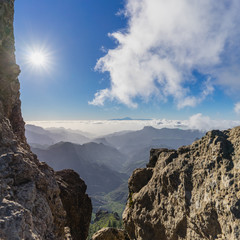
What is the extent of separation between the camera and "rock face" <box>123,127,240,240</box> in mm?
15164

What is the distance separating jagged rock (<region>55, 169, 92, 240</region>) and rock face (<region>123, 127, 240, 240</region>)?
13.6 meters

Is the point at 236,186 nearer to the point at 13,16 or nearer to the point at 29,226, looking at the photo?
the point at 29,226

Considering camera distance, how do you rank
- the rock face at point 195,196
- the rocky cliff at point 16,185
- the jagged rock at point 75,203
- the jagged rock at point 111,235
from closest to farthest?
the rocky cliff at point 16,185 → the rock face at point 195,196 → the jagged rock at point 111,235 → the jagged rock at point 75,203

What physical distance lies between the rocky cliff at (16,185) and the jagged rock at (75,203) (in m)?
13.5

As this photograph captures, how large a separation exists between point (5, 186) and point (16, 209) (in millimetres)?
2735

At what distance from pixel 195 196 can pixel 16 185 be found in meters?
19.5

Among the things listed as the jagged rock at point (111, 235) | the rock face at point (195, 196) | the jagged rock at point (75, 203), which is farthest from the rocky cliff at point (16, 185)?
the jagged rock at point (111, 235)

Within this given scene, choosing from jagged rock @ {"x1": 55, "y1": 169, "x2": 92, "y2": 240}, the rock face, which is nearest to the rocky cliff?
the rock face

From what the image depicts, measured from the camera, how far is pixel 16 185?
49.3 ft

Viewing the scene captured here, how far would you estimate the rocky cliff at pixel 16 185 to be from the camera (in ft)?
37.5

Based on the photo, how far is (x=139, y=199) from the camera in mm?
26219

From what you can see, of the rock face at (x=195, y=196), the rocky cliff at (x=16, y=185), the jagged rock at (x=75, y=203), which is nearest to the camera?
the rocky cliff at (x=16, y=185)

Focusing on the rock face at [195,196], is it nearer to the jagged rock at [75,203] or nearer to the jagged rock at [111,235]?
the jagged rock at [111,235]

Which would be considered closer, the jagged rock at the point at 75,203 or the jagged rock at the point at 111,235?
the jagged rock at the point at 111,235
